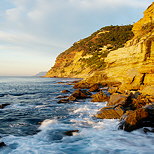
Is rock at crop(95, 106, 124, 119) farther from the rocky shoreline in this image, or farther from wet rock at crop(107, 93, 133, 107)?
wet rock at crop(107, 93, 133, 107)

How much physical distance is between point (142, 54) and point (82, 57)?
7787 centimetres

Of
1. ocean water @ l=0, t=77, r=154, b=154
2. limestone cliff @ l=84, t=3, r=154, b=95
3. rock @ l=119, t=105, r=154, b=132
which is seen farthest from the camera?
limestone cliff @ l=84, t=3, r=154, b=95

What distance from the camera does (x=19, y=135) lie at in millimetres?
8438

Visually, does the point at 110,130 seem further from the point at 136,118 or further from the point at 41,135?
the point at 41,135

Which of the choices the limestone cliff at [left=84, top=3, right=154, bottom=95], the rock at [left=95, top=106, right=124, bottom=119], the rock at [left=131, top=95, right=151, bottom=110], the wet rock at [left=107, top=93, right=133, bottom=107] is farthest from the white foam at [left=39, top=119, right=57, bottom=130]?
the limestone cliff at [left=84, top=3, right=154, bottom=95]

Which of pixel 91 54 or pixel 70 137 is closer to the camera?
pixel 70 137

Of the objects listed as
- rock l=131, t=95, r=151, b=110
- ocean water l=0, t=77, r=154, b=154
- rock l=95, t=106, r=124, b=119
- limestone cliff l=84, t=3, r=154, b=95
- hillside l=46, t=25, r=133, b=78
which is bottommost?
ocean water l=0, t=77, r=154, b=154

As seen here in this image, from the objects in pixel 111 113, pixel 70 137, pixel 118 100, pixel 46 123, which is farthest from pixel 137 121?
pixel 46 123

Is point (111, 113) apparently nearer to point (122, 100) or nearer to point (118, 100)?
point (122, 100)

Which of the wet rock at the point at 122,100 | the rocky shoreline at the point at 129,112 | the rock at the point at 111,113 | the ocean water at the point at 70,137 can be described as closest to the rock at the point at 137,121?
the rocky shoreline at the point at 129,112

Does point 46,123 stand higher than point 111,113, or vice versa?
point 111,113

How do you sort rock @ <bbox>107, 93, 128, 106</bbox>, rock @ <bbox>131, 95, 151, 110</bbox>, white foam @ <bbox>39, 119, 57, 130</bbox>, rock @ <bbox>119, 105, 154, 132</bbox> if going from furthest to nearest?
1. rock @ <bbox>107, 93, 128, 106</bbox>
2. rock @ <bbox>131, 95, 151, 110</bbox>
3. white foam @ <bbox>39, 119, 57, 130</bbox>
4. rock @ <bbox>119, 105, 154, 132</bbox>

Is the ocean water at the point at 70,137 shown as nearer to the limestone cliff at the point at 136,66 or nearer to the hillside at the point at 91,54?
the limestone cliff at the point at 136,66

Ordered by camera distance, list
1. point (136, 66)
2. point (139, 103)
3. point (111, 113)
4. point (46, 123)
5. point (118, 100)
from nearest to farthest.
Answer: point (46, 123) < point (111, 113) < point (139, 103) < point (118, 100) < point (136, 66)
